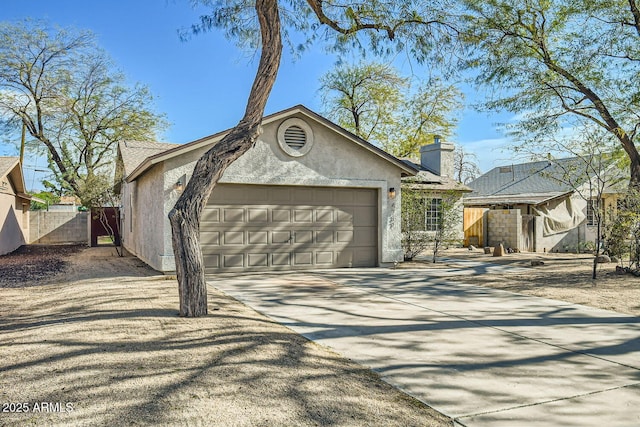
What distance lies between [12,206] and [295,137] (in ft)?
47.4

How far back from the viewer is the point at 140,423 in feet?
10.6

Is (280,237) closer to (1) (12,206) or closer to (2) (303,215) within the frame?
(2) (303,215)

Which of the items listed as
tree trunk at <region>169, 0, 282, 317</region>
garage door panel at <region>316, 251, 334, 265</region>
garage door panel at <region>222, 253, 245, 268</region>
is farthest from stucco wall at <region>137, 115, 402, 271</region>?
tree trunk at <region>169, 0, 282, 317</region>

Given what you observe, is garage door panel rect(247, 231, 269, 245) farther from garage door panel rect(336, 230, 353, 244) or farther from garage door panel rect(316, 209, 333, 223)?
garage door panel rect(336, 230, 353, 244)

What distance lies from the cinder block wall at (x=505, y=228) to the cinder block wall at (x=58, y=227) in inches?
802

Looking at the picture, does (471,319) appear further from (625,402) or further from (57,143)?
(57,143)

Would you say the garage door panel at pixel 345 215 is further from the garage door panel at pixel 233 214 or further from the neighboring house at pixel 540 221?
the neighboring house at pixel 540 221

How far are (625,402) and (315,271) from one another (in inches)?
346

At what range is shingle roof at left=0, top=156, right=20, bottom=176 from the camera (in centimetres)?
1720

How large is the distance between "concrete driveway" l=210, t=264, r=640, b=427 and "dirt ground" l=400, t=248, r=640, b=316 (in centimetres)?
65

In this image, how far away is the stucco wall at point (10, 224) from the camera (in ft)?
57.7

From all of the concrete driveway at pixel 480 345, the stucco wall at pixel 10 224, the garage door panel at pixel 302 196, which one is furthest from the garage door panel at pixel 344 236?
the stucco wall at pixel 10 224

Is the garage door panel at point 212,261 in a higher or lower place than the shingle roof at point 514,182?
lower

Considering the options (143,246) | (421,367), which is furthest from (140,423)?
(143,246)
